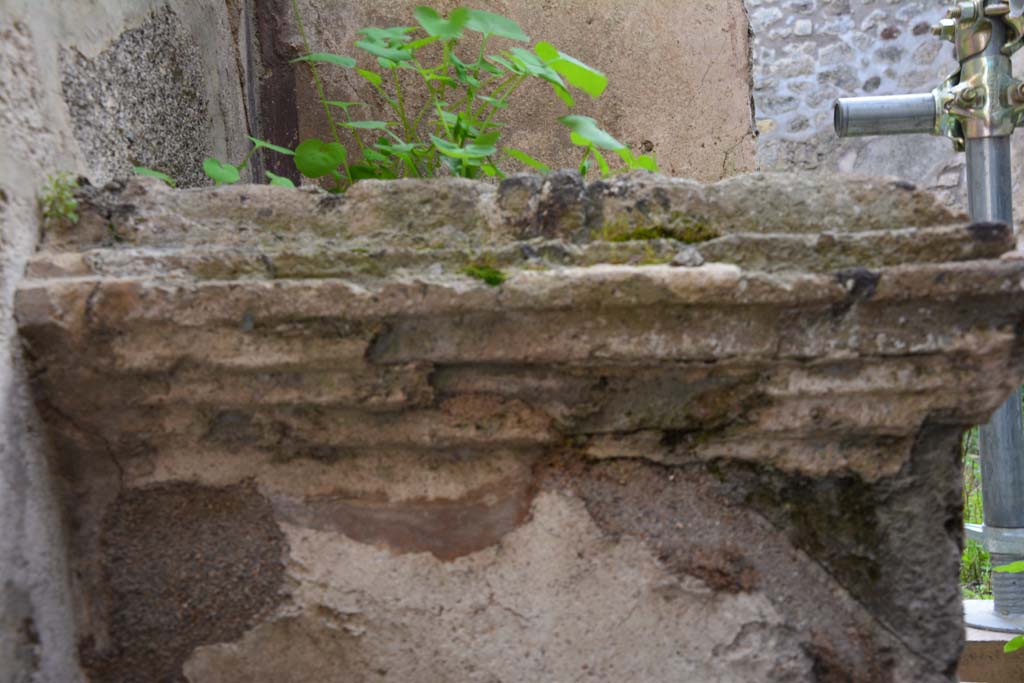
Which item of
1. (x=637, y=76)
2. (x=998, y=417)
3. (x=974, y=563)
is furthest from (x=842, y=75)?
(x=998, y=417)

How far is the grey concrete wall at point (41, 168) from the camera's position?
866mm

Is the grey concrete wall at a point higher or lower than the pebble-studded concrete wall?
lower

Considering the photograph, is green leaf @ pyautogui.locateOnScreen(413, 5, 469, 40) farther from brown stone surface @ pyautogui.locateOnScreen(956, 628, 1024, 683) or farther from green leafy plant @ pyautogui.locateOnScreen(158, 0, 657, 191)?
brown stone surface @ pyautogui.locateOnScreen(956, 628, 1024, 683)

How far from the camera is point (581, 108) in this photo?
5.99 ft

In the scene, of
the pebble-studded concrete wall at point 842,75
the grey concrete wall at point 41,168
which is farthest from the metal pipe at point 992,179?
the pebble-studded concrete wall at point 842,75

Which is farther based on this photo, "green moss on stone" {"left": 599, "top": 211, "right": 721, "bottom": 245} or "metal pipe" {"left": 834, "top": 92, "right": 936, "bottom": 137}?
"metal pipe" {"left": 834, "top": 92, "right": 936, "bottom": 137}

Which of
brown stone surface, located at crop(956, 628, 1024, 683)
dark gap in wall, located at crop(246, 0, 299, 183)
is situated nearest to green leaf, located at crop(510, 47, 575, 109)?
dark gap in wall, located at crop(246, 0, 299, 183)

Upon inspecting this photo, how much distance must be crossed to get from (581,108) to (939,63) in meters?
5.04

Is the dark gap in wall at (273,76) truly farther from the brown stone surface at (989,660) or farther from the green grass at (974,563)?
the green grass at (974,563)

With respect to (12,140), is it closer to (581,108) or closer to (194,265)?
(194,265)

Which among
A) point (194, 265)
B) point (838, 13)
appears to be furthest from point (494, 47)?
point (838, 13)

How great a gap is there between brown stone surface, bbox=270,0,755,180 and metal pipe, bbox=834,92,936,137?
0.30 meters

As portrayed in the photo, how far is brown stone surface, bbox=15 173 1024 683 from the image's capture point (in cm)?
87

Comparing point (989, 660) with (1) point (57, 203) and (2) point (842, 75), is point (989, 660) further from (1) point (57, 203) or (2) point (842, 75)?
(2) point (842, 75)
